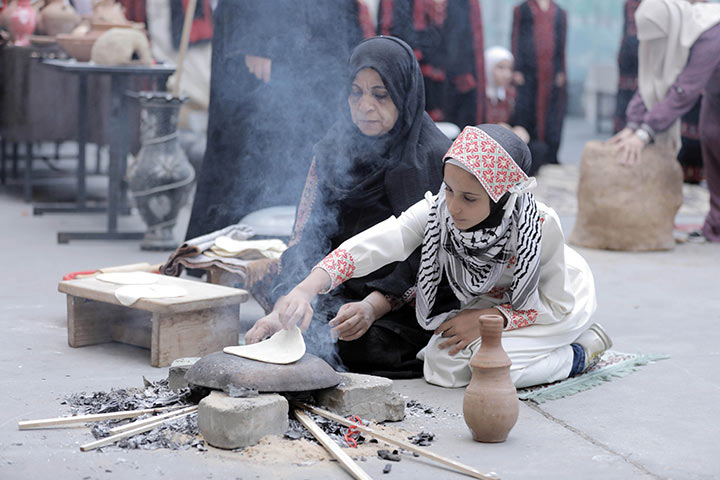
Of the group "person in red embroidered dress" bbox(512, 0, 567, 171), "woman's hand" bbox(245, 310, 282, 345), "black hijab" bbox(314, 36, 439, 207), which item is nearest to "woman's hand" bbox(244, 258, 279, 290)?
"black hijab" bbox(314, 36, 439, 207)

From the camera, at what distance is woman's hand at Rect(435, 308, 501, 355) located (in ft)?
11.0

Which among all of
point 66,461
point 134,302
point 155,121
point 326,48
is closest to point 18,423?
point 66,461

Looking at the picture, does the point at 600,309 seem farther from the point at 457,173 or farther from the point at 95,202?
the point at 95,202

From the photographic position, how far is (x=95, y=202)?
7734mm

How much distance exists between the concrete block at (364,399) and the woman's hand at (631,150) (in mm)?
3810

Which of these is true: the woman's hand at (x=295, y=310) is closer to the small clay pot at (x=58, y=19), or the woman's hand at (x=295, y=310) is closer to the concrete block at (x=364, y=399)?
the concrete block at (x=364, y=399)

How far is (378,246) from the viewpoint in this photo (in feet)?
10.6

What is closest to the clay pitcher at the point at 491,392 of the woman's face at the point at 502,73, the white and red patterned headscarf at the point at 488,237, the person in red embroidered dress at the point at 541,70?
the white and red patterned headscarf at the point at 488,237

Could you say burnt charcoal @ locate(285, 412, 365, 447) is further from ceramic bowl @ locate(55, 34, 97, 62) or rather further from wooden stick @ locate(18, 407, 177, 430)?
ceramic bowl @ locate(55, 34, 97, 62)

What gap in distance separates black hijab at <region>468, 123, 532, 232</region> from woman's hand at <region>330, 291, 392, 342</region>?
53 centimetres

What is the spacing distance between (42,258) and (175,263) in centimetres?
172

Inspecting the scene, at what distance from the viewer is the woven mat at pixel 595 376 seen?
3352 millimetres

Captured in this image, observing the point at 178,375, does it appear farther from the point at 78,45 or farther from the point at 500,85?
the point at 500,85

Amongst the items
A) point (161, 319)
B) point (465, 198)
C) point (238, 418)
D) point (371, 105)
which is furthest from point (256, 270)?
point (238, 418)
